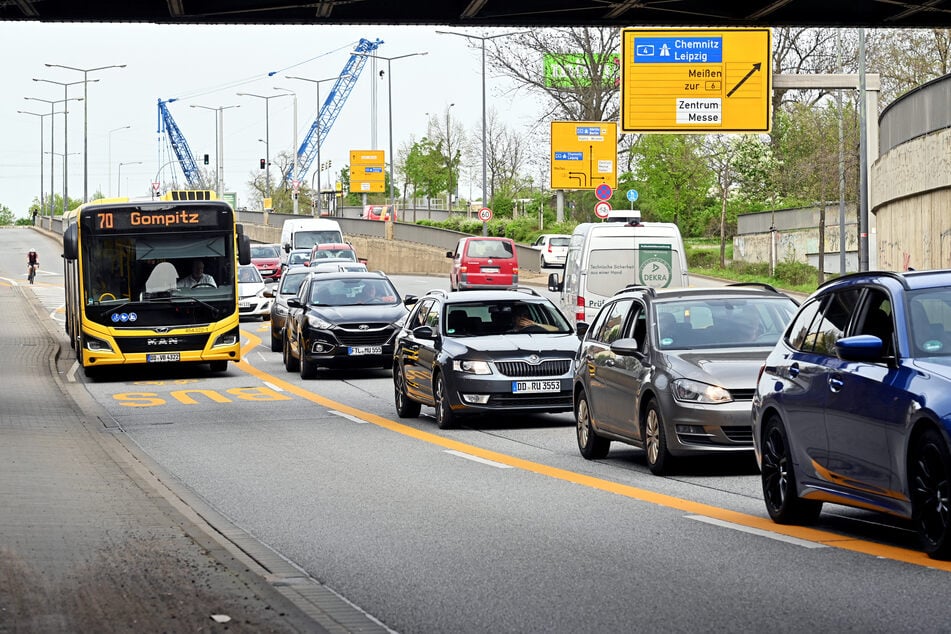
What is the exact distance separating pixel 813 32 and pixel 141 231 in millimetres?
47055

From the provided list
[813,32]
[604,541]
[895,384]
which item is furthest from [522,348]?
[813,32]

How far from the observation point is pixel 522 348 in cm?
1822

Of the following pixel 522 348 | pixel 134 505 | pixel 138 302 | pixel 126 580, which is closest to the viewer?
pixel 126 580

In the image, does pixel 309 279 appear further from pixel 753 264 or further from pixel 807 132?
pixel 807 132

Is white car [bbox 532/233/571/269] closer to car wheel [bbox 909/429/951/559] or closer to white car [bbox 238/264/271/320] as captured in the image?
white car [bbox 238/264/271/320]

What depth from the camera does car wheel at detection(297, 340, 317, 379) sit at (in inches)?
1053

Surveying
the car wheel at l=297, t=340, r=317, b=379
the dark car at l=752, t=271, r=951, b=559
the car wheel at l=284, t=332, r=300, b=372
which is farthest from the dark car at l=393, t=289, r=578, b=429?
the car wheel at l=284, t=332, r=300, b=372

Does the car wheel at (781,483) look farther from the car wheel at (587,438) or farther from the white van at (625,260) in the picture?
the white van at (625,260)

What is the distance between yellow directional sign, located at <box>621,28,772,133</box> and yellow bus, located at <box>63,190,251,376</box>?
10.1 meters

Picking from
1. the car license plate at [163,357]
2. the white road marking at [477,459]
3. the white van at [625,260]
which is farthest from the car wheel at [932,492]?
the car license plate at [163,357]

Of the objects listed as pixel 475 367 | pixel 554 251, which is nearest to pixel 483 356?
pixel 475 367

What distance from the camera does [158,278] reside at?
2727cm

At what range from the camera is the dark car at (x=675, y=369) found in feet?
41.8

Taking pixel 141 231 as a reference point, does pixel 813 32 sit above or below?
above
